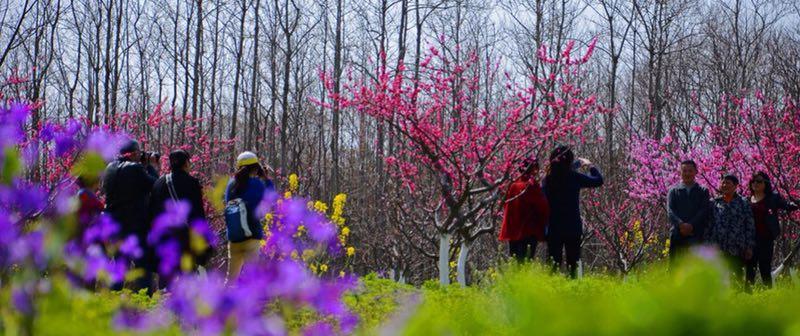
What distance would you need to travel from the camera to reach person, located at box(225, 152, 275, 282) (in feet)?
19.1

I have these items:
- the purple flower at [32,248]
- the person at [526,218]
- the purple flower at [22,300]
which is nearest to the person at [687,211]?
the person at [526,218]

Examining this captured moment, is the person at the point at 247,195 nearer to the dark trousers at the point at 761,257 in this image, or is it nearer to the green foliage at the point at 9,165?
the green foliage at the point at 9,165

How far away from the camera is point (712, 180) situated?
12.1m

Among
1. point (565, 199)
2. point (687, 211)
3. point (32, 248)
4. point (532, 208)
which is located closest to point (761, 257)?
point (687, 211)

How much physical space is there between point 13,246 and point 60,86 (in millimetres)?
22246

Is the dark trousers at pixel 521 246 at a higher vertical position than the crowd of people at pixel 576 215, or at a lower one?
lower

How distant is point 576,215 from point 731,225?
153 centimetres

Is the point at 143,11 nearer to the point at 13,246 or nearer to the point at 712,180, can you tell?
the point at 712,180

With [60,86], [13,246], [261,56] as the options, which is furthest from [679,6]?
[13,246]

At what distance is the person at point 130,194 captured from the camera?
600 cm

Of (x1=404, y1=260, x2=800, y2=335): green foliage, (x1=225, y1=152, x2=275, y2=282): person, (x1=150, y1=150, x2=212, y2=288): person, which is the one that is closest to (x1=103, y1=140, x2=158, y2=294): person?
(x1=150, y1=150, x2=212, y2=288): person

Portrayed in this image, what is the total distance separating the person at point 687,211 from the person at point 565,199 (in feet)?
2.56

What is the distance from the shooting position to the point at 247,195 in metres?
5.89

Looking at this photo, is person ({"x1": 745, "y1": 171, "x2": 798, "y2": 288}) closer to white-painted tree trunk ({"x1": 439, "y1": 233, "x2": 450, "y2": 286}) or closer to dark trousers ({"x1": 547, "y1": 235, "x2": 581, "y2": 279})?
dark trousers ({"x1": 547, "y1": 235, "x2": 581, "y2": 279})
